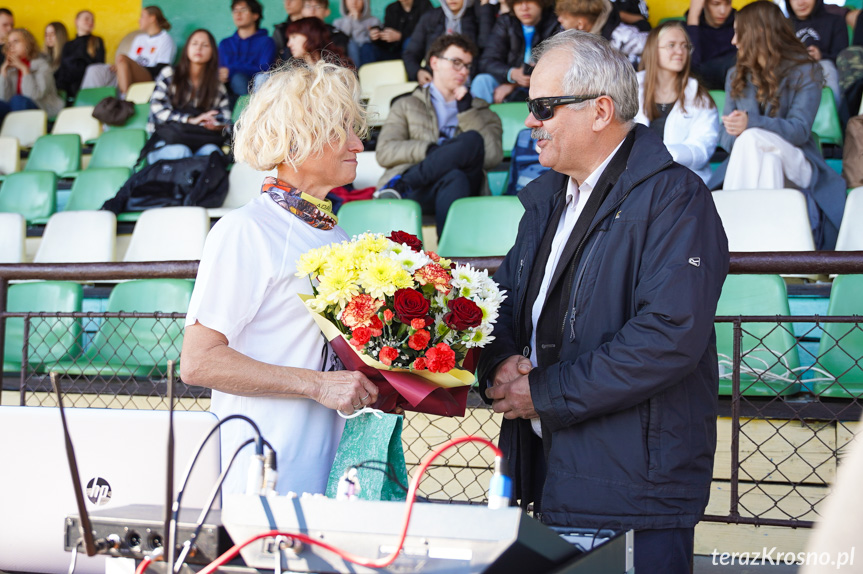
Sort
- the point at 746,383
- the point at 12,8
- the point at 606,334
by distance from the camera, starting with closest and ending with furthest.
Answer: the point at 606,334 < the point at 746,383 < the point at 12,8

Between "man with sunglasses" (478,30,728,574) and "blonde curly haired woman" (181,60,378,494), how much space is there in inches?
17.0

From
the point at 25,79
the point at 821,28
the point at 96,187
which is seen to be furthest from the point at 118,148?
the point at 821,28

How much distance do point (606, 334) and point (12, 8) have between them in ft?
32.3

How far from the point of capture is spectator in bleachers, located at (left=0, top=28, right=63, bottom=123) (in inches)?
329

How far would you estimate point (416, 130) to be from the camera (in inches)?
209

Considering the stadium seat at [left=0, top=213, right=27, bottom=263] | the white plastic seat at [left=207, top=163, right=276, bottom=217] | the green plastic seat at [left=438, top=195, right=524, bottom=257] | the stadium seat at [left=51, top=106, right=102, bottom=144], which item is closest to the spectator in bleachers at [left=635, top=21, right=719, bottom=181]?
the green plastic seat at [left=438, top=195, right=524, bottom=257]

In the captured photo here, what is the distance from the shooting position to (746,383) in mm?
3293

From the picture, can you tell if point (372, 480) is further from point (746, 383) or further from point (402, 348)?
point (746, 383)

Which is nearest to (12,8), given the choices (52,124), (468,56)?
(52,124)

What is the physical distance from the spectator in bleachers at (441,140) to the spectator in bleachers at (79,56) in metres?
4.89

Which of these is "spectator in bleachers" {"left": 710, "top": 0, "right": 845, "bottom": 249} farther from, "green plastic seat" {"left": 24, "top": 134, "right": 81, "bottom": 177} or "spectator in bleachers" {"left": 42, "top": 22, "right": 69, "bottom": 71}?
"spectator in bleachers" {"left": 42, "top": 22, "right": 69, "bottom": 71}

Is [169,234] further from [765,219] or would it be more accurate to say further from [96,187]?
[765,219]

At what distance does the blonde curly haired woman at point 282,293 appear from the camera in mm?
1774

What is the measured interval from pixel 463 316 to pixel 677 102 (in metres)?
→ 3.56
